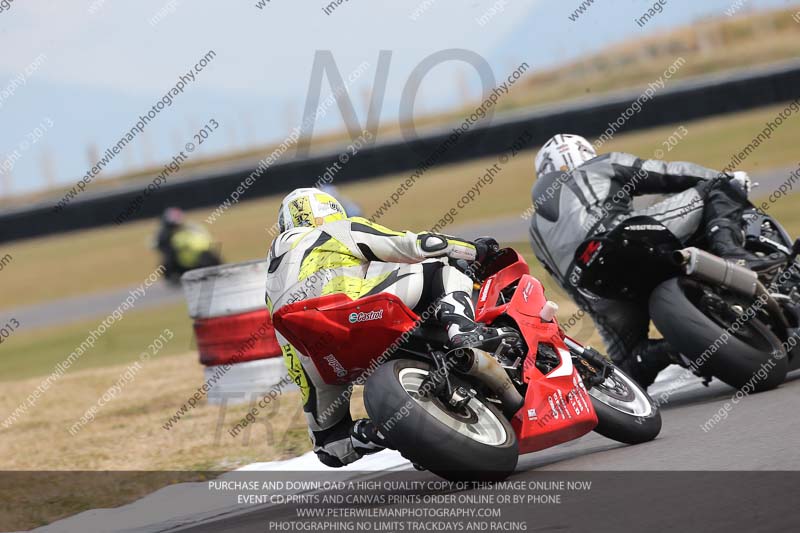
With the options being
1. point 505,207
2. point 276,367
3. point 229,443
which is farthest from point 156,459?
point 505,207

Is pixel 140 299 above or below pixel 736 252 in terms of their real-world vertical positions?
below

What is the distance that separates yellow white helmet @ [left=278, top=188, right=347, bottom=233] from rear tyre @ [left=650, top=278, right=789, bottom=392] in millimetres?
1752

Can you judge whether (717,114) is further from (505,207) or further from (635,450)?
(635,450)

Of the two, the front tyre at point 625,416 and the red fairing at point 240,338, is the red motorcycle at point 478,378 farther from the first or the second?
the red fairing at point 240,338

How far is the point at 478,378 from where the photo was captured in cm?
513

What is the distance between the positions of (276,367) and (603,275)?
314 cm

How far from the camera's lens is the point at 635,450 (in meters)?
5.44

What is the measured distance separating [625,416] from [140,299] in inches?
623

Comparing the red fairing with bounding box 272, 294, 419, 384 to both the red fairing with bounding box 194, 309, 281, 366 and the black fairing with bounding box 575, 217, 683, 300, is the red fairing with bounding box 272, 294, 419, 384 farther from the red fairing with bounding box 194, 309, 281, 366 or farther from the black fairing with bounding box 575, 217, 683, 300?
the red fairing with bounding box 194, 309, 281, 366

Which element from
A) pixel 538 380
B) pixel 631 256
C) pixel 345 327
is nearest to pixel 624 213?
pixel 631 256

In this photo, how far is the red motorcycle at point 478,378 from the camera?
4.81 meters

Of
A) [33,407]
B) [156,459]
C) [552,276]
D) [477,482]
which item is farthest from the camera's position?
[33,407]

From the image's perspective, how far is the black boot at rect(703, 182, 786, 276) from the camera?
6.60 metres

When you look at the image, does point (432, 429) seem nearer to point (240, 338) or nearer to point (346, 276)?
point (346, 276)
